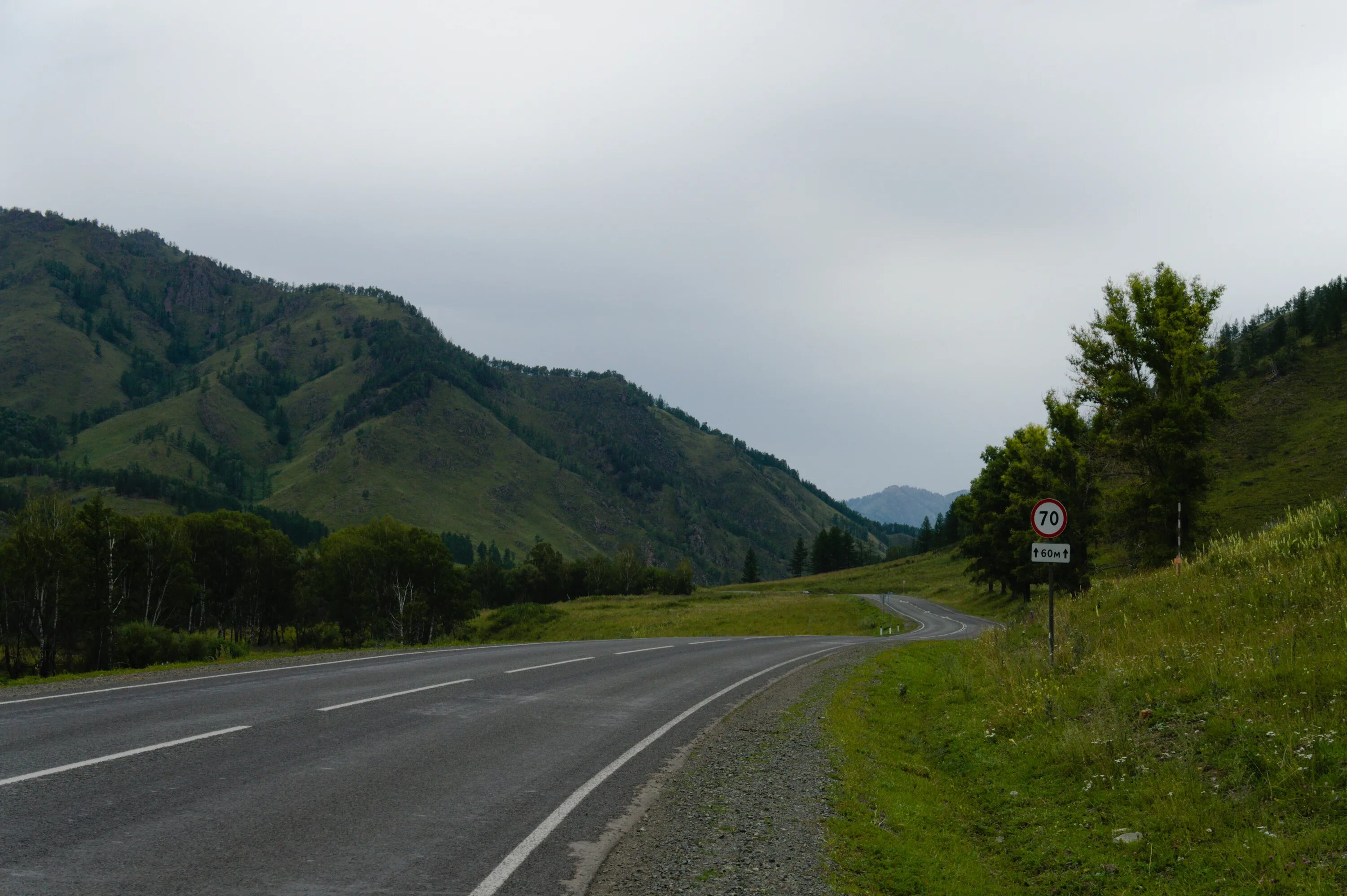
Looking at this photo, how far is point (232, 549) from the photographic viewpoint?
86875mm

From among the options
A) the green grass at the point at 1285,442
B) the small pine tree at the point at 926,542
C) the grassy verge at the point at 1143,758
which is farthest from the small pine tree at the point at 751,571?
the grassy verge at the point at 1143,758

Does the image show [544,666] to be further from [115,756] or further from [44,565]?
[44,565]

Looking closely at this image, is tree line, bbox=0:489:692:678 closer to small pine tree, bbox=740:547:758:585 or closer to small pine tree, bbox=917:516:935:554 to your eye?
small pine tree, bbox=740:547:758:585

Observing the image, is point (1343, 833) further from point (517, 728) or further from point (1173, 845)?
point (517, 728)

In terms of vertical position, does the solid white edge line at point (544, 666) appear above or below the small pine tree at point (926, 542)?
above

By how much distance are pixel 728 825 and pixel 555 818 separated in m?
1.63

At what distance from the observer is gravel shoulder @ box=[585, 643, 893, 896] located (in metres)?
5.73

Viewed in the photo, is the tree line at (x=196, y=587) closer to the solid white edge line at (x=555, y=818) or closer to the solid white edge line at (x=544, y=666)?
the solid white edge line at (x=544, y=666)

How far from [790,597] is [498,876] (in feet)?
281

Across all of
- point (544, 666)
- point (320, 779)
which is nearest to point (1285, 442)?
point (544, 666)

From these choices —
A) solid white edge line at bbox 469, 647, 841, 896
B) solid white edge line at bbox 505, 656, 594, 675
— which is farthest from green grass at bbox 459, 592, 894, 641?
solid white edge line at bbox 469, 647, 841, 896

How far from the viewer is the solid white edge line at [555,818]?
5.41 metres

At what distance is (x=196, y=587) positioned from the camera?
72.9 metres

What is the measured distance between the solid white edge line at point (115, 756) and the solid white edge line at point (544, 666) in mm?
7514
